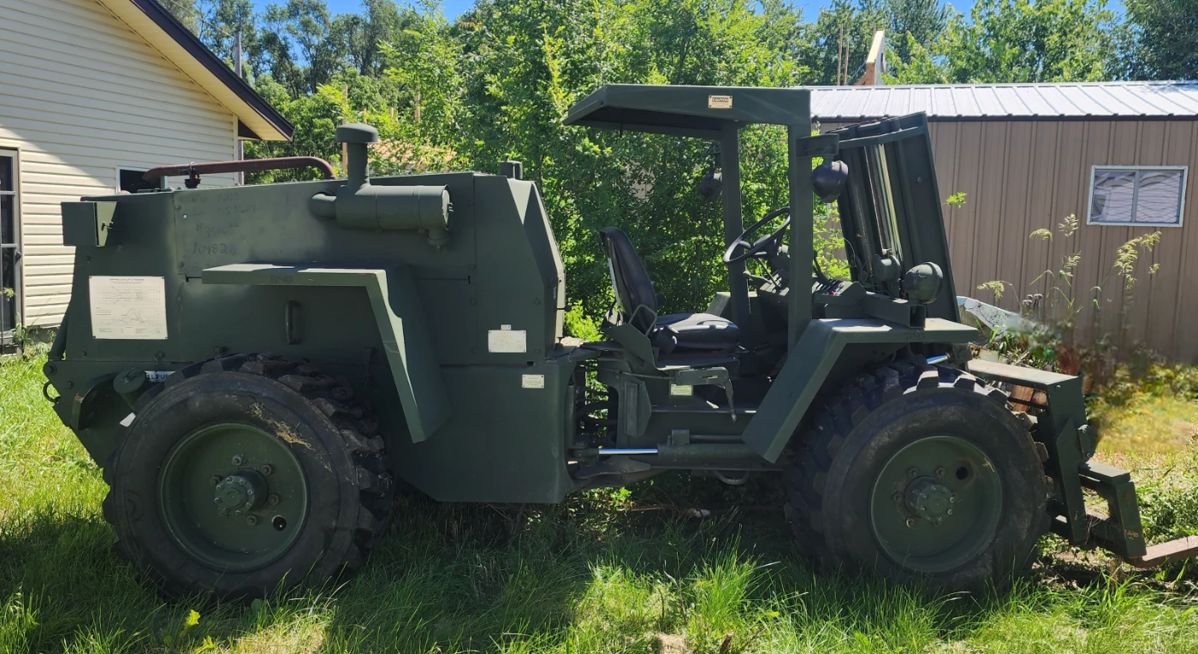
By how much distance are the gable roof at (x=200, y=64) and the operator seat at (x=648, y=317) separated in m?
8.94

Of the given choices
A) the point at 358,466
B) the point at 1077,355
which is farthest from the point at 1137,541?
the point at 1077,355

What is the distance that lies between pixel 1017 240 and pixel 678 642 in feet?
29.6

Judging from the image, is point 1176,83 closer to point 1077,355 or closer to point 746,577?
point 1077,355

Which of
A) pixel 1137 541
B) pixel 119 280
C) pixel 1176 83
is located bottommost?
pixel 1137 541

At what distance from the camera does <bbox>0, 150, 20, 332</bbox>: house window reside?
9.55m

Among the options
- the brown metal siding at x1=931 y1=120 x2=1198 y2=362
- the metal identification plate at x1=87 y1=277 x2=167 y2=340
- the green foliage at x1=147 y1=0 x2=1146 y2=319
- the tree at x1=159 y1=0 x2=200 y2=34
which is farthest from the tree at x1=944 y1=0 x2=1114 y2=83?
the tree at x1=159 y1=0 x2=200 y2=34

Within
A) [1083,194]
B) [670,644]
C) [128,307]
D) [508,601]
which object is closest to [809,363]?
[670,644]

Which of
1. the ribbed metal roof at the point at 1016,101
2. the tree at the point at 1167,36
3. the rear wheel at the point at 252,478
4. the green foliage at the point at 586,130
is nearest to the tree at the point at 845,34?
the tree at the point at 1167,36

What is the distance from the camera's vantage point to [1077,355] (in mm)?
7398

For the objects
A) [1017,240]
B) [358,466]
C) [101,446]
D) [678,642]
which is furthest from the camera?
[1017,240]

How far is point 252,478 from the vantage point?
3738 mm

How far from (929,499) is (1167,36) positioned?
2844 cm

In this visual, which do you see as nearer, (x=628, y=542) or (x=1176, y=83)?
(x=628, y=542)

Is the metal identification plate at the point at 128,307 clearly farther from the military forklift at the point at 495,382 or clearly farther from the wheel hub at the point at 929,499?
the wheel hub at the point at 929,499
